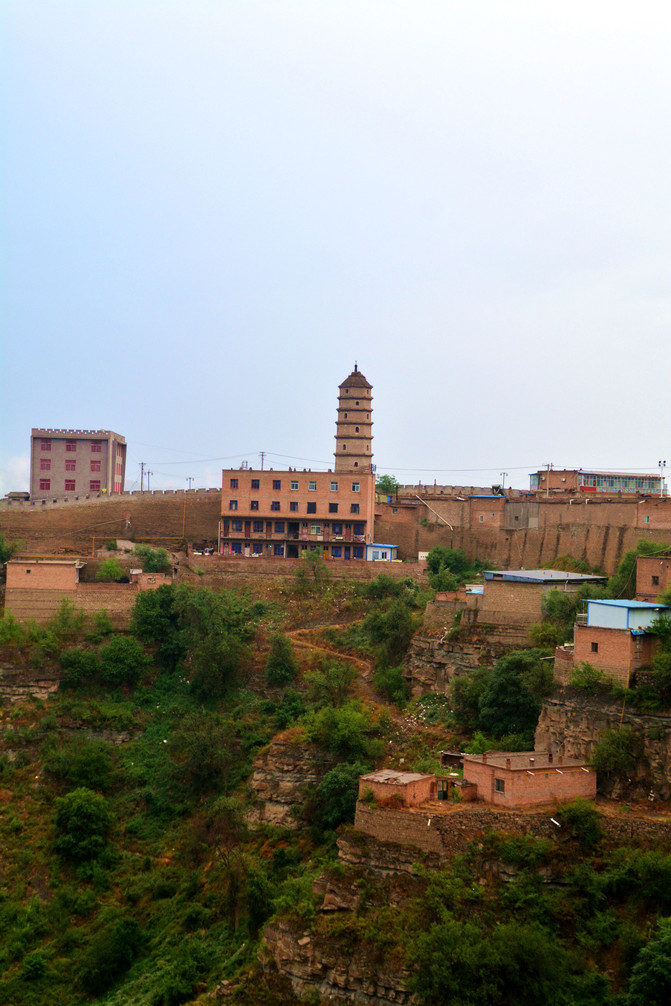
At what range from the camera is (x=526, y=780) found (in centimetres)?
2331

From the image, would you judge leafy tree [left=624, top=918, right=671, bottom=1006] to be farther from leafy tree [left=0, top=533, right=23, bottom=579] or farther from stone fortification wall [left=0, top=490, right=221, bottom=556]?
stone fortification wall [left=0, top=490, right=221, bottom=556]

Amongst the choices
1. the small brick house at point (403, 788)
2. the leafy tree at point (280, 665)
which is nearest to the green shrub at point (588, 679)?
the small brick house at point (403, 788)

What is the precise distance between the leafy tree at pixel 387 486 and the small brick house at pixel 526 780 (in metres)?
24.7

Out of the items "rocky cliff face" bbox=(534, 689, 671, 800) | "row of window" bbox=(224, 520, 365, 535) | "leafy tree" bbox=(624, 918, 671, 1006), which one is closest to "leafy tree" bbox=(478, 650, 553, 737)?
"rocky cliff face" bbox=(534, 689, 671, 800)

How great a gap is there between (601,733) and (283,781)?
8.04 metres

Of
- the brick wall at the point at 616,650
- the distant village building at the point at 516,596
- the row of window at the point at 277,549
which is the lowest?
the brick wall at the point at 616,650

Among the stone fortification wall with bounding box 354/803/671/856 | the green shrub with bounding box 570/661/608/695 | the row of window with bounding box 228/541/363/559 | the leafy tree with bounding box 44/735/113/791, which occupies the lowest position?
the leafy tree with bounding box 44/735/113/791

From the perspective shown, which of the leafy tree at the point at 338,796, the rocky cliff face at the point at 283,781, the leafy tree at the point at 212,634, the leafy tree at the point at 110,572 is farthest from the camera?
the leafy tree at the point at 110,572

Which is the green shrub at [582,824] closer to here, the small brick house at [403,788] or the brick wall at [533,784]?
the brick wall at [533,784]

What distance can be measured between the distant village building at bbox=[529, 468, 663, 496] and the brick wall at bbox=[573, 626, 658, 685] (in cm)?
1955

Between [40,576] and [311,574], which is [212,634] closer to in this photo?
[311,574]

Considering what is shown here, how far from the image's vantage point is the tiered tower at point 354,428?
48.4 m

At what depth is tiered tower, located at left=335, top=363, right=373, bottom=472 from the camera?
159 feet

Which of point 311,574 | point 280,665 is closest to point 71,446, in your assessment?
point 311,574
